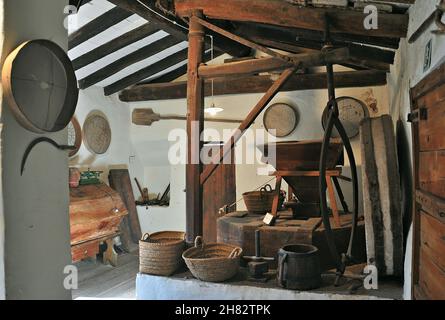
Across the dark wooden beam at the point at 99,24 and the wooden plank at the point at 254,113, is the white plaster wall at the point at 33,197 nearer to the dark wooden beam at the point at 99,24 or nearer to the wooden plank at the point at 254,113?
the wooden plank at the point at 254,113

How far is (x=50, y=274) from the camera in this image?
168 cm

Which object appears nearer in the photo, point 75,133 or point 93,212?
point 93,212

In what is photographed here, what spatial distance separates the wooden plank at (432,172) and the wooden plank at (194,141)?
1.75m

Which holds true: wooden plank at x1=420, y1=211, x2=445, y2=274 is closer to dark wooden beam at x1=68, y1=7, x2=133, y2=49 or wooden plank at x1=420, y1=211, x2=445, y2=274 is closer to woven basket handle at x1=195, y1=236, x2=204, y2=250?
woven basket handle at x1=195, y1=236, x2=204, y2=250

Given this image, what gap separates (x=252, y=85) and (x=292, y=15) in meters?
2.60

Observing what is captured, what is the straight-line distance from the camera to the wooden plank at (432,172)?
1.60 meters

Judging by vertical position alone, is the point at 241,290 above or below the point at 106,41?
below

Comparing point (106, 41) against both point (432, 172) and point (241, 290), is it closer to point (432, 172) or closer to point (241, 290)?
point (241, 290)

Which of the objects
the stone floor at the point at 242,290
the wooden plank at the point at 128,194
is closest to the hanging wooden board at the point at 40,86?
the stone floor at the point at 242,290

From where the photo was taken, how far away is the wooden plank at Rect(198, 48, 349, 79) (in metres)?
2.68

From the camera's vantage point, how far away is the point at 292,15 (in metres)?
2.98

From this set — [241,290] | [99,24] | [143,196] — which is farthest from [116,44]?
[241,290]

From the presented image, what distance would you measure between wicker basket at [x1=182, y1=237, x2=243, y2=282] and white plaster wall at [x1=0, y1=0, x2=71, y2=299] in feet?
3.56
